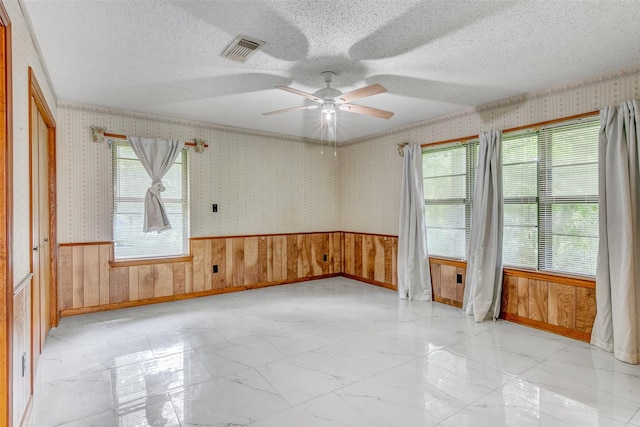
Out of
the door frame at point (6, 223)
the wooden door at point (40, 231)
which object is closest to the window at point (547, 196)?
the door frame at point (6, 223)

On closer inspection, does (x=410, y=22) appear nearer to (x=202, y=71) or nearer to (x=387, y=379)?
(x=202, y=71)

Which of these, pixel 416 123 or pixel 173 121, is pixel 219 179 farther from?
pixel 416 123

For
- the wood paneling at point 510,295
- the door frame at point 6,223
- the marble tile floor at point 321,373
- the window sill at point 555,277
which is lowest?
the marble tile floor at point 321,373

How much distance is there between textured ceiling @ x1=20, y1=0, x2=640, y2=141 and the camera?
2145 mm

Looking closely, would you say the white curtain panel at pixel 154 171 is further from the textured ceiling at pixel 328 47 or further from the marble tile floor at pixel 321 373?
the marble tile floor at pixel 321 373

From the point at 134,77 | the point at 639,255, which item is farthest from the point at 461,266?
the point at 134,77

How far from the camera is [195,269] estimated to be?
4.80 m

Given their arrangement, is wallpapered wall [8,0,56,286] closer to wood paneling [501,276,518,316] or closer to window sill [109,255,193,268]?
window sill [109,255,193,268]

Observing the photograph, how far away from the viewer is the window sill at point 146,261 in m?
4.25

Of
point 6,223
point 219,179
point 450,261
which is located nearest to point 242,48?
point 6,223

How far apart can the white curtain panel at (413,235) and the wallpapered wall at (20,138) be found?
4.06 meters

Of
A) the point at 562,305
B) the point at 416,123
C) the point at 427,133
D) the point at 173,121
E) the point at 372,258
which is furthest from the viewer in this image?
the point at 372,258

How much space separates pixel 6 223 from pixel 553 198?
4.34 metres

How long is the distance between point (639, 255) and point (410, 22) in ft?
8.83
